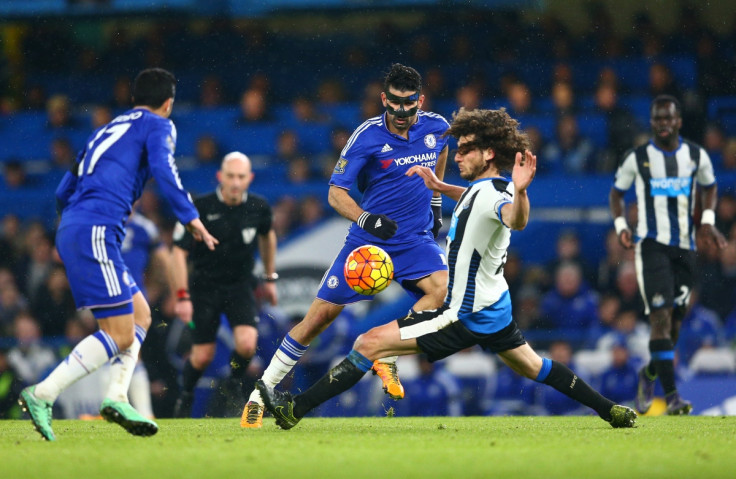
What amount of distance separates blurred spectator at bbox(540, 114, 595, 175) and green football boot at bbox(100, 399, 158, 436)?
9.05 m

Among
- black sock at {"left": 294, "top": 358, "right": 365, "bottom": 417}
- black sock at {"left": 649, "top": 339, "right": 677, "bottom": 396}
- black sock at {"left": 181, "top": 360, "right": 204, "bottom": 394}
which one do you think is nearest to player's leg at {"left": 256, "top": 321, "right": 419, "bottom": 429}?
black sock at {"left": 294, "top": 358, "right": 365, "bottom": 417}

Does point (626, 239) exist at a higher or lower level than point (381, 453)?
higher

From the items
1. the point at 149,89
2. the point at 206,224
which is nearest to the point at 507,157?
the point at 149,89

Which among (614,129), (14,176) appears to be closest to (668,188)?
(614,129)

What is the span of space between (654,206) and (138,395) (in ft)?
17.2

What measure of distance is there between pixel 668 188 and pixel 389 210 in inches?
122

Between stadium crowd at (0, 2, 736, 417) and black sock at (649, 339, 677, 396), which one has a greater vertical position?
stadium crowd at (0, 2, 736, 417)

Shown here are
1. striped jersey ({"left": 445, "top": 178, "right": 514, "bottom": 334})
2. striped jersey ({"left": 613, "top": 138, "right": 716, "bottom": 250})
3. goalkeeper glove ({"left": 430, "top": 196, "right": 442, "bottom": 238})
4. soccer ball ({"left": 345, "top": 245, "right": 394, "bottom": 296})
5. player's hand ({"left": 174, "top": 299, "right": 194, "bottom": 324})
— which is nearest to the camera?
striped jersey ({"left": 445, "top": 178, "right": 514, "bottom": 334})

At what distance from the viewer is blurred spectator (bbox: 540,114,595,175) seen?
13789 mm

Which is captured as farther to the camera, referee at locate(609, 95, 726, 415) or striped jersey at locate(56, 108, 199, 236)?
referee at locate(609, 95, 726, 415)

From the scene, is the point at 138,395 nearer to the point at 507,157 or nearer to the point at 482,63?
the point at 507,157

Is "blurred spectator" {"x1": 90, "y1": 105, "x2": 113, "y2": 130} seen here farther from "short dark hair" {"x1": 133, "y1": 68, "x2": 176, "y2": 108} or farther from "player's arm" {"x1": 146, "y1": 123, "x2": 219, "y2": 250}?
"player's arm" {"x1": 146, "y1": 123, "x2": 219, "y2": 250}

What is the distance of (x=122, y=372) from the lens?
20.3 ft

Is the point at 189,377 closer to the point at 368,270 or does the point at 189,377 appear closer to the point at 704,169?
the point at 368,270
